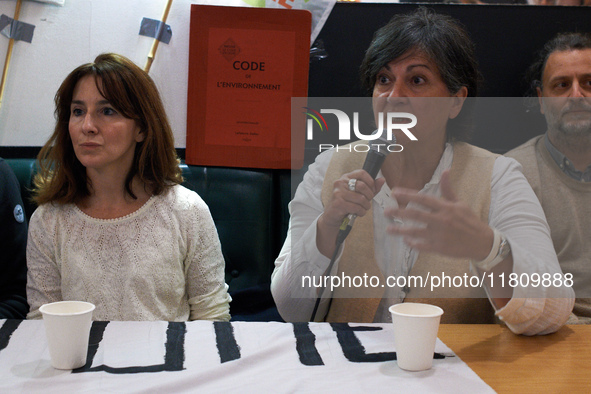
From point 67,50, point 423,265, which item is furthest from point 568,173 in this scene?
point 67,50

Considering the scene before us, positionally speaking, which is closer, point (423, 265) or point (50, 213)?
point (423, 265)

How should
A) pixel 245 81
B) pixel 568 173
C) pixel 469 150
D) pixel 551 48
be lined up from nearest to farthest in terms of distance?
pixel 469 150 → pixel 568 173 → pixel 551 48 → pixel 245 81

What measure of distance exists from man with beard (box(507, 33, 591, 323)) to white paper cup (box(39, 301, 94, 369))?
92cm

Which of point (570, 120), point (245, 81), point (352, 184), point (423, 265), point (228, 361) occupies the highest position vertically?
point (245, 81)

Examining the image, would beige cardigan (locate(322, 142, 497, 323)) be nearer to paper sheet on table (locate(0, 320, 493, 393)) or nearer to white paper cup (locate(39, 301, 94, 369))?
paper sheet on table (locate(0, 320, 493, 393))

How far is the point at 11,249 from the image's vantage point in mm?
1427

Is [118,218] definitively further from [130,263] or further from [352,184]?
[352,184]

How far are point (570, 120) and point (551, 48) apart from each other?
1.36 ft

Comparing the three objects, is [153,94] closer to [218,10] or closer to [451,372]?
[218,10]

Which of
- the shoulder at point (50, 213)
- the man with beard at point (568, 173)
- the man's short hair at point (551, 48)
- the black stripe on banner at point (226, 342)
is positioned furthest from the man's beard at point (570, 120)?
the shoulder at point (50, 213)

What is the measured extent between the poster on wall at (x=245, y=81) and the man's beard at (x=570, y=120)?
737mm

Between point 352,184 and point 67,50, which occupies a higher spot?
point 67,50

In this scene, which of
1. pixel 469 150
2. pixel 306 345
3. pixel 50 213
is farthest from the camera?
pixel 50 213

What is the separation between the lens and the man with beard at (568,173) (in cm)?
121
